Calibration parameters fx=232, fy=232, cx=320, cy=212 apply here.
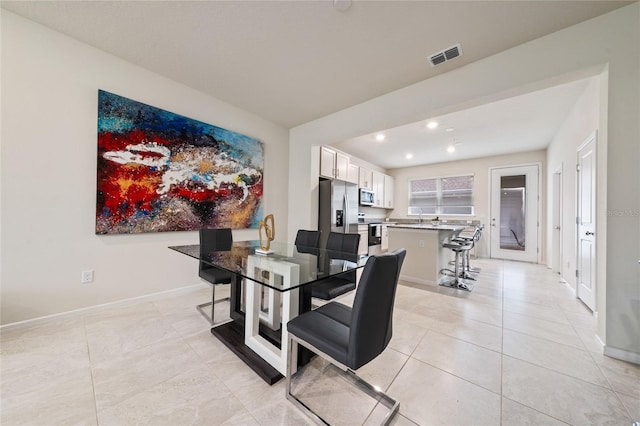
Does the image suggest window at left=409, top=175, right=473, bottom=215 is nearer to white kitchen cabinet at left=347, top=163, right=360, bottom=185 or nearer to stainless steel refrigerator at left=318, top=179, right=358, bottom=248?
white kitchen cabinet at left=347, top=163, right=360, bottom=185

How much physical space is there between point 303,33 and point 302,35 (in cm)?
2

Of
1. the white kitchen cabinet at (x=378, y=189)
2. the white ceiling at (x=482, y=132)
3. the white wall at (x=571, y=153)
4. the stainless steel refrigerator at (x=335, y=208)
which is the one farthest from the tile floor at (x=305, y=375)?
the white kitchen cabinet at (x=378, y=189)

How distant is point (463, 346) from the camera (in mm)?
1941

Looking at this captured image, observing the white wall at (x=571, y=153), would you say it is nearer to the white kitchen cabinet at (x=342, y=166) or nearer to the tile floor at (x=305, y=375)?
the tile floor at (x=305, y=375)

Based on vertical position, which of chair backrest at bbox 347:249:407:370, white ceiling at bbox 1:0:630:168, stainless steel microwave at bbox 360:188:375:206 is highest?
white ceiling at bbox 1:0:630:168

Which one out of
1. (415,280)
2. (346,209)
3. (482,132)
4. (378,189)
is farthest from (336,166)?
(482,132)

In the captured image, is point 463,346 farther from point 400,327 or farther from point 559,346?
point 559,346

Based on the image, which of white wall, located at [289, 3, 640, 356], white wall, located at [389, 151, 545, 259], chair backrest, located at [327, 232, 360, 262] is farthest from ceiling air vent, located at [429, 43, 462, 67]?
white wall, located at [389, 151, 545, 259]

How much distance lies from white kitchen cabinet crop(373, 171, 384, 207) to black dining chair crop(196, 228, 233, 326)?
15.4 ft

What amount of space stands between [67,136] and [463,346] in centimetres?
409

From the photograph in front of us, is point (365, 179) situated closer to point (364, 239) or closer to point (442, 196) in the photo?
point (364, 239)

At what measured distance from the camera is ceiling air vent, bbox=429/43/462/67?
7.31ft

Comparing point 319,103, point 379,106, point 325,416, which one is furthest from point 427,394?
point 319,103

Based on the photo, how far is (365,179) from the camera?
612 cm
